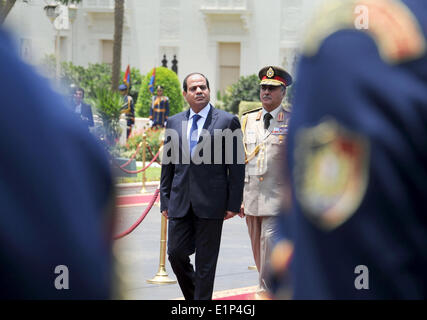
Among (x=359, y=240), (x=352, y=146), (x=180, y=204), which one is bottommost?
(x=180, y=204)

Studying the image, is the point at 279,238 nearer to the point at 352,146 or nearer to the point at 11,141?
the point at 352,146

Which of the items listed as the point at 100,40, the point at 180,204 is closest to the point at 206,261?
the point at 180,204

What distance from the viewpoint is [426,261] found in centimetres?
129

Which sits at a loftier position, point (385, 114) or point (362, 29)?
point (362, 29)

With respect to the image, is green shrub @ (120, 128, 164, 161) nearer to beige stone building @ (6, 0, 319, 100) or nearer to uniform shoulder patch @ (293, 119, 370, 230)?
uniform shoulder patch @ (293, 119, 370, 230)

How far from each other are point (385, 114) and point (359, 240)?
19cm

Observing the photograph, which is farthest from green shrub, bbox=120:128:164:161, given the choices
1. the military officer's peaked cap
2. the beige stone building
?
the beige stone building

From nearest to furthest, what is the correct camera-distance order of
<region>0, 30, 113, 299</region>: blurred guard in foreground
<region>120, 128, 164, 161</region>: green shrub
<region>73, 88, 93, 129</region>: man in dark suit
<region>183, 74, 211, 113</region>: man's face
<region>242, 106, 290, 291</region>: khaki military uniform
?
<region>0, 30, 113, 299</region>: blurred guard in foreground → <region>73, 88, 93, 129</region>: man in dark suit → <region>183, 74, 211, 113</region>: man's face → <region>242, 106, 290, 291</region>: khaki military uniform → <region>120, 128, 164, 161</region>: green shrub

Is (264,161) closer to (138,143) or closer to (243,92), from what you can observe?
(138,143)

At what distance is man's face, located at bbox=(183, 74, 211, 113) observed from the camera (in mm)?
6141

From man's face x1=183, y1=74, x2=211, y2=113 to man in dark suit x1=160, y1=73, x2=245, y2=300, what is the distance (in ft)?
0.03

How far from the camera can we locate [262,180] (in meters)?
6.61

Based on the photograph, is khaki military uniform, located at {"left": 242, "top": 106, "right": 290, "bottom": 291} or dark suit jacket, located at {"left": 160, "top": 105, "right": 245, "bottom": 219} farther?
khaki military uniform, located at {"left": 242, "top": 106, "right": 290, "bottom": 291}

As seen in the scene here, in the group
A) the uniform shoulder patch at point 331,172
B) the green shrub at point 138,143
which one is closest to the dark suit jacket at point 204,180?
the uniform shoulder patch at point 331,172
